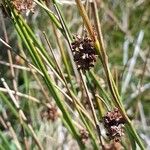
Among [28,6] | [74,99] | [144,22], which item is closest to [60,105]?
[74,99]

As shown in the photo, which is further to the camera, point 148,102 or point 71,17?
point 71,17

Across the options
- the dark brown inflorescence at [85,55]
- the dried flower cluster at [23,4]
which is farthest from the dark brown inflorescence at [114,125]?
the dried flower cluster at [23,4]

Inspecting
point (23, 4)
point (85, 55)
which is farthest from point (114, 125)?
point (23, 4)

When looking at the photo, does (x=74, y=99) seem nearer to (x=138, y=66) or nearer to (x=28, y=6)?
(x=28, y=6)

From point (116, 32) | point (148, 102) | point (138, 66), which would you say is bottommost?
point (148, 102)

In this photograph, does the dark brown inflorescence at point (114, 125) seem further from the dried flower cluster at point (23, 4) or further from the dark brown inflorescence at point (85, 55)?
the dried flower cluster at point (23, 4)

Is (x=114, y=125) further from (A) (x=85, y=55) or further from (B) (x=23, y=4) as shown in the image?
(B) (x=23, y=4)

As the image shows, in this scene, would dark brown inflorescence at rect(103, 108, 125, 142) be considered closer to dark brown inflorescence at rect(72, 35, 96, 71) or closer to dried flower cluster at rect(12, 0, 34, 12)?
dark brown inflorescence at rect(72, 35, 96, 71)

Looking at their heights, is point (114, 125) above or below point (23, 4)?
below
